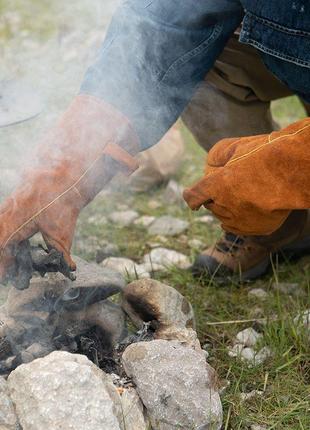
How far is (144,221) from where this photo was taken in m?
3.16

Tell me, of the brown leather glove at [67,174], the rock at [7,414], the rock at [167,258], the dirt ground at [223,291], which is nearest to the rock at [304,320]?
the dirt ground at [223,291]

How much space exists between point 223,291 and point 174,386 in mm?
862

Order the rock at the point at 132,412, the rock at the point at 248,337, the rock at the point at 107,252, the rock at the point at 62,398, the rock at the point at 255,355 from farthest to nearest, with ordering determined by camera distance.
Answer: the rock at the point at 107,252, the rock at the point at 248,337, the rock at the point at 255,355, the rock at the point at 132,412, the rock at the point at 62,398

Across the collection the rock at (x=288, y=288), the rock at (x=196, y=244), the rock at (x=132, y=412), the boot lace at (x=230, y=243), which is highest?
the rock at (x=132, y=412)

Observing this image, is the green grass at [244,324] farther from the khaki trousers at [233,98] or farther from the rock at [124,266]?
the khaki trousers at [233,98]

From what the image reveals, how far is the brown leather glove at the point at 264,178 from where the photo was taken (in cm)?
186

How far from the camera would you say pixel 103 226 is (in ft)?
10.1

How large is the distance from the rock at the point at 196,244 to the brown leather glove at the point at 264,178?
961 millimetres

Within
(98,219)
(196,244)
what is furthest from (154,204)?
(196,244)

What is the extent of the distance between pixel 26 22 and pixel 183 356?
408 centimetres

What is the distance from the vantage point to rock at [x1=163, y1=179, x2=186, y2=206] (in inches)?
129

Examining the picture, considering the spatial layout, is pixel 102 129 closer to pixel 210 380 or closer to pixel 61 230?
pixel 61 230

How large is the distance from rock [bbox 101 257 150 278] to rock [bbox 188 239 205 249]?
1.00 ft

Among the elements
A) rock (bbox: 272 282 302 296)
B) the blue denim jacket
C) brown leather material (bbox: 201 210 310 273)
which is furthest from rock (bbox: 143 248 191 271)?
the blue denim jacket
